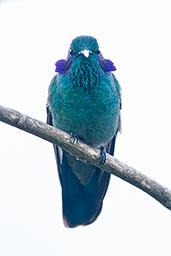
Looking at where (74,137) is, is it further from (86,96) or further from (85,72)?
(85,72)

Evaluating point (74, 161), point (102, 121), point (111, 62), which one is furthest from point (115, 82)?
point (74, 161)

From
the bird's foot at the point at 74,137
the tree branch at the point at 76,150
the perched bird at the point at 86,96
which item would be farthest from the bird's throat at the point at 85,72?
the tree branch at the point at 76,150

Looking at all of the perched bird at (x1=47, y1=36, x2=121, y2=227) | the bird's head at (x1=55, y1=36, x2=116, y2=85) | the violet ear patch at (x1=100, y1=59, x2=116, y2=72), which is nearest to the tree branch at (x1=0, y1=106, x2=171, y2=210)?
the perched bird at (x1=47, y1=36, x2=121, y2=227)

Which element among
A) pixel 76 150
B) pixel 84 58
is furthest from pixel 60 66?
pixel 76 150

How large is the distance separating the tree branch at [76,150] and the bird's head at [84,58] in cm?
106

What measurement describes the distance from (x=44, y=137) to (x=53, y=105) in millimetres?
1165

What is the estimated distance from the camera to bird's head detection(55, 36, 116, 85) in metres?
4.54

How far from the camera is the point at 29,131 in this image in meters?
3.51

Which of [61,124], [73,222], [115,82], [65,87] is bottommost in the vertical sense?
[73,222]

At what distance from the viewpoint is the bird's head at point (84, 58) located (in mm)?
4539

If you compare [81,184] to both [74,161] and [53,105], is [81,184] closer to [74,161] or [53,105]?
[74,161]

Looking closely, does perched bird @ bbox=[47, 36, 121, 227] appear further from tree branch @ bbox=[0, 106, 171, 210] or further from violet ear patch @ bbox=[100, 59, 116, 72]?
tree branch @ bbox=[0, 106, 171, 210]

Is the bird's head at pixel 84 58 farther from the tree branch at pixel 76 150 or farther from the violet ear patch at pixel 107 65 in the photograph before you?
the tree branch at pixel 76 150

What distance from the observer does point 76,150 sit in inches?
152
